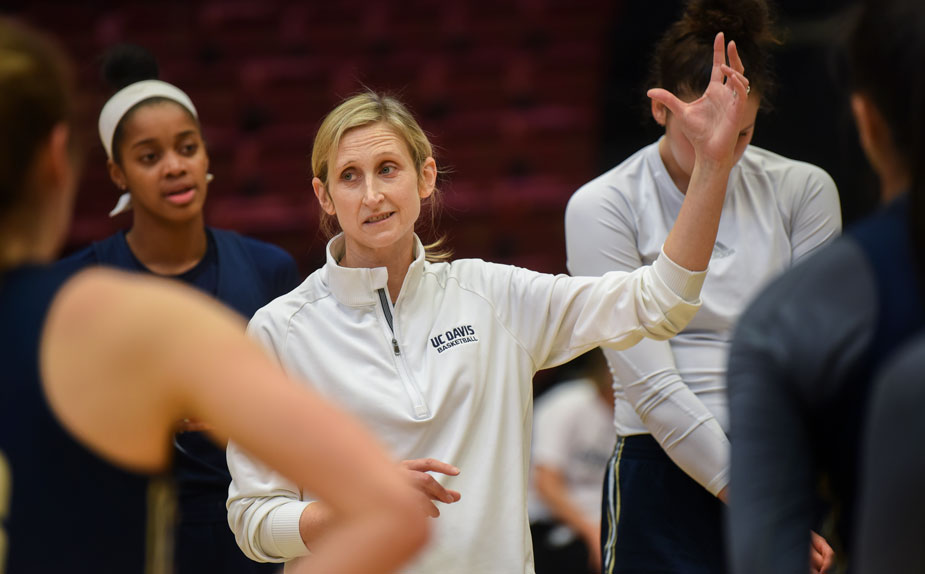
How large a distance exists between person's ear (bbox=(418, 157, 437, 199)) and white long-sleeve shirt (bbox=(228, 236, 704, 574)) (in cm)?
21

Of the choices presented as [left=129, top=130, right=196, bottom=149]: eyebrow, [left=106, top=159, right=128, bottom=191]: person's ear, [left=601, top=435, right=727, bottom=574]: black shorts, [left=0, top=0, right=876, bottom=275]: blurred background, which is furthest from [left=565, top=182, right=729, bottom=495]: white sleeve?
[left=0, top=0, right=876, bottom=275]: blurred background

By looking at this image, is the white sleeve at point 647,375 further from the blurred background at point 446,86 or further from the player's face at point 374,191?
the blurred background at point 446,86

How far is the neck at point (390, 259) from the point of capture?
255 centimetres

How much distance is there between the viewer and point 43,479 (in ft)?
4.15

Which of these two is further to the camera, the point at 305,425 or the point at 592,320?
the point at 592,320

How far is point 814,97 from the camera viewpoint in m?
6.36

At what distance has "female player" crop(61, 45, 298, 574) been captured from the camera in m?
3.02

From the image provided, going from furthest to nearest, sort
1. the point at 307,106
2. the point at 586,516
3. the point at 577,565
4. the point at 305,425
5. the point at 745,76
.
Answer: the point at 307,106, the point at 586,516, the point at 577,565, the point at 745,76, the point at 305,425

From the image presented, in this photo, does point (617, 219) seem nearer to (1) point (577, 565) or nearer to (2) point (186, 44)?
(1) point (577, 565)

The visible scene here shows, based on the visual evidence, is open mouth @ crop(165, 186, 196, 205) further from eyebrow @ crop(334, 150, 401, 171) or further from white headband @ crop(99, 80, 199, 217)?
eyebrow @ crop(334, 150, 401, 171)

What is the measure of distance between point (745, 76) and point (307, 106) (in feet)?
17.4

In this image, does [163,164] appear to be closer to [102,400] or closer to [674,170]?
[674,170]

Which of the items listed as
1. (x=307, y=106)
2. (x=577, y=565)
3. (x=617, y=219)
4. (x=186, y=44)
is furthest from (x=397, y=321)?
(x=186, y=44)

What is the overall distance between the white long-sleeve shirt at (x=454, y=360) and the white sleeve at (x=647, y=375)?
0.22 meters
